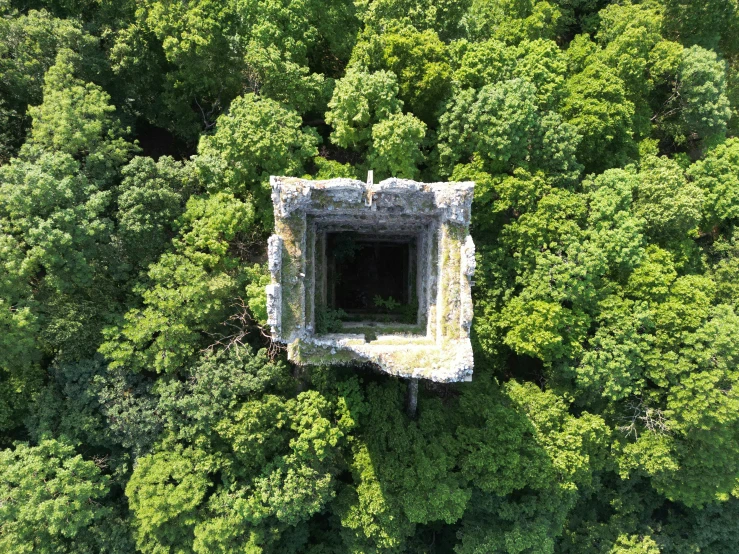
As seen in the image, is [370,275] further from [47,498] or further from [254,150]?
[47,498]

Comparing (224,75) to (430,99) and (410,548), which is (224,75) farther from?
(410,548)

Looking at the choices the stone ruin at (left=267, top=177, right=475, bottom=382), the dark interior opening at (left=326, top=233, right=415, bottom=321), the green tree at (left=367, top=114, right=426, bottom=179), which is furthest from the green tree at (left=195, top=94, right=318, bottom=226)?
the dark interior opening at (left=326, top=233, right=415, bottom=321)

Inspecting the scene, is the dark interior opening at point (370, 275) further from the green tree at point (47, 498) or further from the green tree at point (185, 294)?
the green tree at point (47, 498)

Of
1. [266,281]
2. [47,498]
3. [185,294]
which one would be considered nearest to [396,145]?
[266,281]

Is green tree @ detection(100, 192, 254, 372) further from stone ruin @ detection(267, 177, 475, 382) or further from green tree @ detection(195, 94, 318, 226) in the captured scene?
stone ruin @ detection(267, 177, 475, 382)

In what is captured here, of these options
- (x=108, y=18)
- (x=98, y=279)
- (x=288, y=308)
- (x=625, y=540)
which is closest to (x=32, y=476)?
(x=98, y=279)

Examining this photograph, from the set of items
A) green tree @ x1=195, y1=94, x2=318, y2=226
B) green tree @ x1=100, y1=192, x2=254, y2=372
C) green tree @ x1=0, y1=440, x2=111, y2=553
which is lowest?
green tree @ x1=0, y1=440, x2=111, y2=553

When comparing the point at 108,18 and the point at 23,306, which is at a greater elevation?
the point at 108,18
